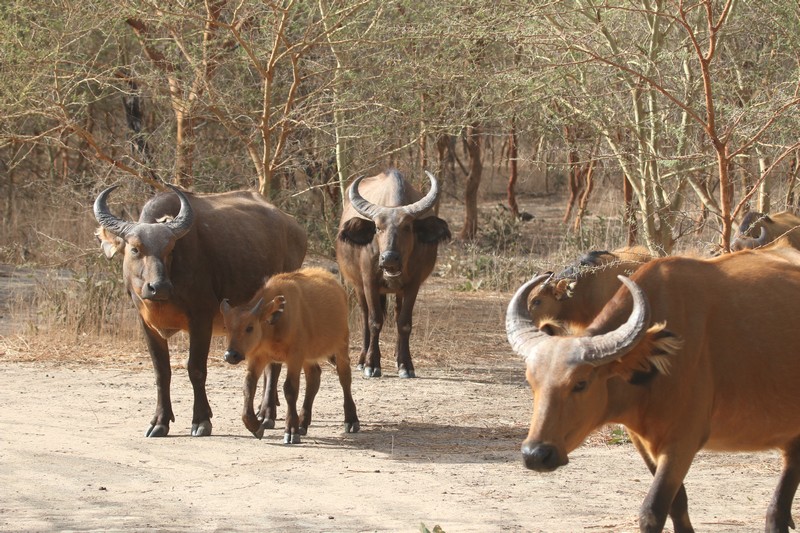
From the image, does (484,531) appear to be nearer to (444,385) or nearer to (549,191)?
(444,385)

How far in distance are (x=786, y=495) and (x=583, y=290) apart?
4.99m

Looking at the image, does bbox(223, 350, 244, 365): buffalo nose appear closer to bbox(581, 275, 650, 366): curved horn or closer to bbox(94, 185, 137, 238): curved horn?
bbox(94, 185, 137, 238): curved horn

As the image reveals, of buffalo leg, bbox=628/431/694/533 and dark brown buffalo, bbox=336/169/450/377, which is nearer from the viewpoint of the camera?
buffalo leg, bbox=628/431/694/533

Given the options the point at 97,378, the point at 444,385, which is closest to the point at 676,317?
the point at 444,385

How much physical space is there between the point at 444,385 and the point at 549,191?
2306 centimetres

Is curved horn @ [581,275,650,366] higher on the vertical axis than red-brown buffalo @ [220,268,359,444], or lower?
higher

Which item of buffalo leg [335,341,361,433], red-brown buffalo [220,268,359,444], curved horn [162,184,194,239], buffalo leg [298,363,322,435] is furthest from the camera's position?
buffalo leg [335,341,361,433]

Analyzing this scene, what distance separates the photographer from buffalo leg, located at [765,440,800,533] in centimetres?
654

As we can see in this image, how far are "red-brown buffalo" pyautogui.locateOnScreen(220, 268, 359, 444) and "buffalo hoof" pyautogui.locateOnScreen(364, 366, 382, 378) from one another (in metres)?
2.72

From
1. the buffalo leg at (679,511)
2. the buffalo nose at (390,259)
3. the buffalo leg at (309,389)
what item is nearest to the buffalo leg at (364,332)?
the buffalo nose at (390,259)

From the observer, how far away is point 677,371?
588 cm

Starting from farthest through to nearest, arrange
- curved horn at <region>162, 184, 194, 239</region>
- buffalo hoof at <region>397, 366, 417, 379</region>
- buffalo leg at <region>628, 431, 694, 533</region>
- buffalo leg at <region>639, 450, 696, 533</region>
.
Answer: buffalo hoof at <region>397, 366, 417, 379</region> < curved horn at <region>162, 184, 194, 239</region> < buffalo leg at <region>628, 431, 694, 533</region> < buffalo leg at <region>639, 450, 696, 533</region>

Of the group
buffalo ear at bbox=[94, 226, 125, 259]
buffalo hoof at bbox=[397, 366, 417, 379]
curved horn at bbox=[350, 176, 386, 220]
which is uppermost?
curved horn at bbox=[350, 176, 386, 220]

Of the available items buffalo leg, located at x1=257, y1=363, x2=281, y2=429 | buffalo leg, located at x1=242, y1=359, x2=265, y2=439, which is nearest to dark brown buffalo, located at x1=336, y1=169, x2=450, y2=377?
buffalo leg, located at x1=257, y1=363, x2=281, y2=429
